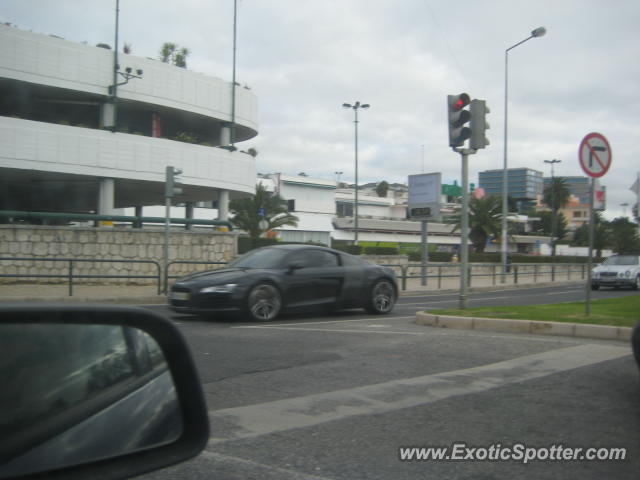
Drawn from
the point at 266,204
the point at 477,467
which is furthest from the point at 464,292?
the point at 266,204

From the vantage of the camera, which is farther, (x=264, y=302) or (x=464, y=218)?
(x=464, y=218)

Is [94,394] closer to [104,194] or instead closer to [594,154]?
[594,154]

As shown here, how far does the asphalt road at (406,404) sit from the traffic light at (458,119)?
4.59 m

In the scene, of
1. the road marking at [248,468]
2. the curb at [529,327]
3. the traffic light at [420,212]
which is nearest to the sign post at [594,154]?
the curb at [529,327]

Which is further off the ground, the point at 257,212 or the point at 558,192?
the point at 558,192

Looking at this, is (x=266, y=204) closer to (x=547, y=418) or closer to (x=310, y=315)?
(x=310, y=315)

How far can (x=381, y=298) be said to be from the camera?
12.2 metres

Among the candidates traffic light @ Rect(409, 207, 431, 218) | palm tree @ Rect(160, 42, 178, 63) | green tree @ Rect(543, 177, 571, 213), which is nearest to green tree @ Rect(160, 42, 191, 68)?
palm tree @ Rect(160, 42, 178, 63)

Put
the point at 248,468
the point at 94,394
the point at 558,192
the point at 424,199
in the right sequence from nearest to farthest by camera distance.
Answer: the point at 94,394
the point at 248,468
the point at 424,199
the point at 558,192

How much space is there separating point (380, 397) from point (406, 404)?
0.29 metres

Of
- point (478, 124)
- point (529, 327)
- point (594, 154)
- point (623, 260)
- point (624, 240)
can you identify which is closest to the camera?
point (529, 327)

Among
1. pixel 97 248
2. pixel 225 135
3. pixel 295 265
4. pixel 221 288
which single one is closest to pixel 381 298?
pixel 295 265

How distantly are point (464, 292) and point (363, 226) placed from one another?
6011cm

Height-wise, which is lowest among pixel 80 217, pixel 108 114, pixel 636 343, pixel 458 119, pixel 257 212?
pixel 636 343
